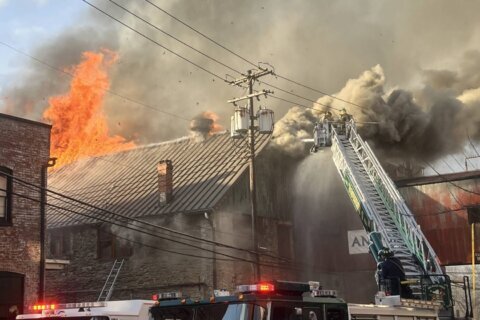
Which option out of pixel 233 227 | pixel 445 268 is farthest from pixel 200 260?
pixel 445 268

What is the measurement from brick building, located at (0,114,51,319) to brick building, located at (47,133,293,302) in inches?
190

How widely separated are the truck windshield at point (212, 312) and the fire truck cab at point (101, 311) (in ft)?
3.12

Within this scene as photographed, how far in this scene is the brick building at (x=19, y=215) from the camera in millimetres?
16109

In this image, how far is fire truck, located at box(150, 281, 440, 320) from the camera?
292 inches

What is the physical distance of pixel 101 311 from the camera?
31.2 feet

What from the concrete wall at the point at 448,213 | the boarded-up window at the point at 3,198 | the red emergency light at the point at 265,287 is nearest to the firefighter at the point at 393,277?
the red emergency light at the point at 265,287

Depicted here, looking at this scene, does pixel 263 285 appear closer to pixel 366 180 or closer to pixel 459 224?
pixel 366 180

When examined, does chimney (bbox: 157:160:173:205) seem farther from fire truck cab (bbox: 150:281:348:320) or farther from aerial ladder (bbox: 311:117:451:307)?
fire truck cab (bbox: 150:281:348:320)

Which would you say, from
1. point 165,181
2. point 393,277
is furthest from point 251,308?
point 165,181

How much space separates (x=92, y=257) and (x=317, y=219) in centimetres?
958

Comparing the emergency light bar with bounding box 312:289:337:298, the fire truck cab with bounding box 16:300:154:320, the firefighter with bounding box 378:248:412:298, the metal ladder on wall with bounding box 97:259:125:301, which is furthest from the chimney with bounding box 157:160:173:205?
the emergency light bar with bounding box 312:289:337:298

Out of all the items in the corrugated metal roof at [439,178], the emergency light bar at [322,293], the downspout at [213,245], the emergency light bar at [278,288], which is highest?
the corrugated metal roof at [439,178]

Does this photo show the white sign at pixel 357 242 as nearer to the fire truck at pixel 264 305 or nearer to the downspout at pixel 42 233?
the downspout at pixel 42 233

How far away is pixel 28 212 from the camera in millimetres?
16859
